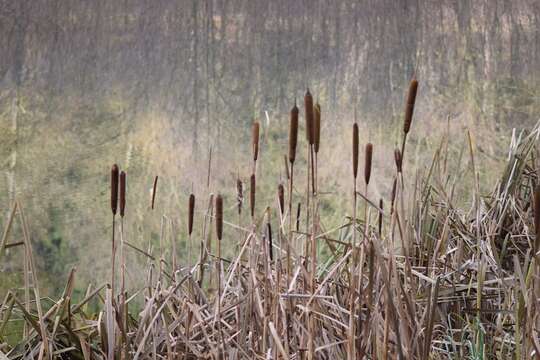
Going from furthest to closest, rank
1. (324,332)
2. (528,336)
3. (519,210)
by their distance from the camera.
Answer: (519,210) < (324,332) < (528,336)

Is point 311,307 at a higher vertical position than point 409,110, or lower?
lower

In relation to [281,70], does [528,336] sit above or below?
below

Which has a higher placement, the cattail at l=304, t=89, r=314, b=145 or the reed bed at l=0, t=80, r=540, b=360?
the cattail at l=304, t=89, r=314, b=145

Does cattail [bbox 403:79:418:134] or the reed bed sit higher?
cattail [bbox 403:79:418:134]

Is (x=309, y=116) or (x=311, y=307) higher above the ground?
(x=309, y=116)

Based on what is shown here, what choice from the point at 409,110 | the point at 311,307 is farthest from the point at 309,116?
the point at 311,307

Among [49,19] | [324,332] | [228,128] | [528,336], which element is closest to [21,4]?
[49,19]

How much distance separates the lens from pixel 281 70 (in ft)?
8.07

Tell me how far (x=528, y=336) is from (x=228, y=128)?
5.45 ft

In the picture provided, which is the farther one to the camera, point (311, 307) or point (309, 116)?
point (311, 307)

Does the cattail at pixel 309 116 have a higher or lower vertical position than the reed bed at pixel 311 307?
higher

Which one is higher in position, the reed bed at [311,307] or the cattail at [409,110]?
the cattail at [409,110]

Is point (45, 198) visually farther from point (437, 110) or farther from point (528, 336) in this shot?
point (528, 336)

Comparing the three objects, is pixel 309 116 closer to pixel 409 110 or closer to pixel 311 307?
pixel 409 110
